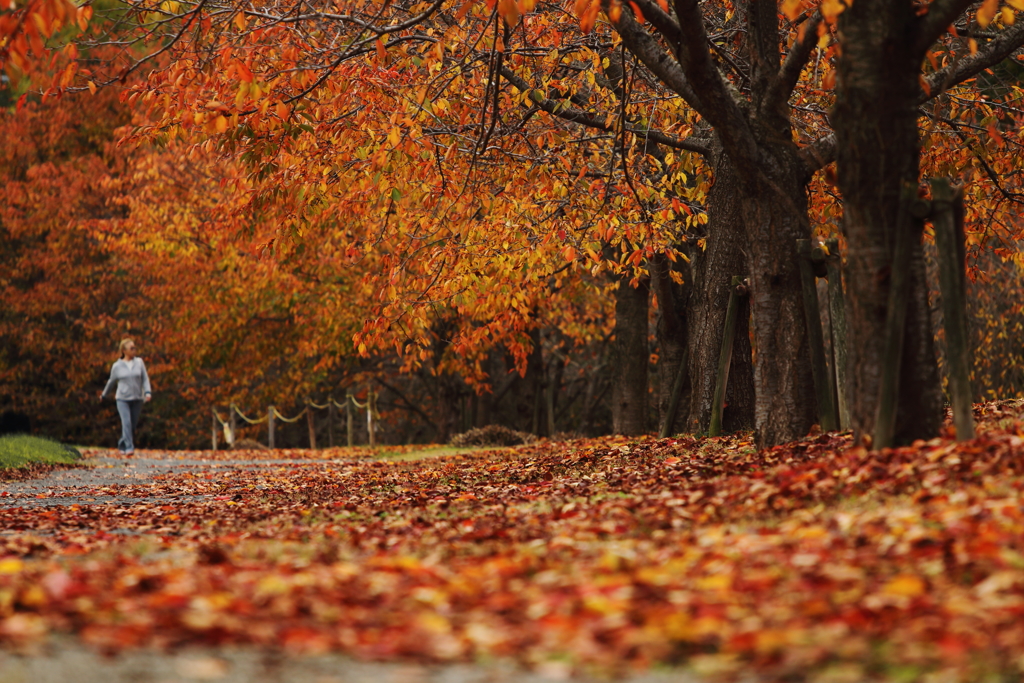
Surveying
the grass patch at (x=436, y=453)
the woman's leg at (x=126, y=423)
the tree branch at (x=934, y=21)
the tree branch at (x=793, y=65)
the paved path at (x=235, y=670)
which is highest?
the tree branch at (x=793, y=65)

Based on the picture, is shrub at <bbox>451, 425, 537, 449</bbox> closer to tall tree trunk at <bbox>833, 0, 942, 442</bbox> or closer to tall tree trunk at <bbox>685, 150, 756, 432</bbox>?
tall tree trunk at <bbox>685, 150, 756, 432</bbox>

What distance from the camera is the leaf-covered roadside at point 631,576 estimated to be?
308 cm

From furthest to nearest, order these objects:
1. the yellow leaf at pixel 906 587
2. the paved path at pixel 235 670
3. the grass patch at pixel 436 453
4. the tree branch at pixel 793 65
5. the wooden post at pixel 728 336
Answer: the grass patch at pixel 436 453, the wooden post at pixel 728 336, the tree branch at pixel 793 65, the yellow leaf at pixel 906 587, the paved path at pixel 235 670

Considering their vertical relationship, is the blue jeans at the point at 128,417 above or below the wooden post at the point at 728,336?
below

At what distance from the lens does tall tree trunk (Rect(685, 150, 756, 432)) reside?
11.0 metres

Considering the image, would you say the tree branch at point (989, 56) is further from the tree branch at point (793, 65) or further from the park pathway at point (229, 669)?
the park pathway at point (229, 669)

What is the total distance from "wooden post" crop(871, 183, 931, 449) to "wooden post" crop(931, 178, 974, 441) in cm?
14

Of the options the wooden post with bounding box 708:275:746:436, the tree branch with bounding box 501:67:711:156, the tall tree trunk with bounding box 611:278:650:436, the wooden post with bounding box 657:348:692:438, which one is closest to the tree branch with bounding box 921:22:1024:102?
the wooden post with bounding box 708:275:746:436

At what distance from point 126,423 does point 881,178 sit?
49.2ft

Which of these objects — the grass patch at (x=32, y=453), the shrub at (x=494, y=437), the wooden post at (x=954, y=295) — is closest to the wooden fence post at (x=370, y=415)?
the shrub at (x=494, y=437)

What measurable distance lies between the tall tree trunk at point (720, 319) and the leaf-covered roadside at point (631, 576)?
383cm

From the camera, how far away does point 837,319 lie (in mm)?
8516

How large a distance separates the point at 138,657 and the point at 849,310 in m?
4.89

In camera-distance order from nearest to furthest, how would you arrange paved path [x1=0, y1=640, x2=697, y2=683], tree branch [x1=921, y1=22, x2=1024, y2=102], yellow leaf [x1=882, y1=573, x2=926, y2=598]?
paved path [x1=0, y1=640, x2=697, y2=683] → yellow leaf [x1=882, y1=573, x2=926, y2=598] → tree branch [x1=921, y1=22, x2=1024, y2=102]
